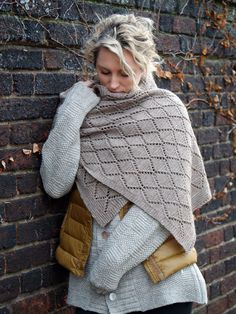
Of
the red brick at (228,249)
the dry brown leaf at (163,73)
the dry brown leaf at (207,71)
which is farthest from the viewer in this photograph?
the red brick at (228,249)

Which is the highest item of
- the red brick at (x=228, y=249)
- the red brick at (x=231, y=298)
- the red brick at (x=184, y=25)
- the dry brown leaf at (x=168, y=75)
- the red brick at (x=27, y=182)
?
the red brick at (x=184, y=25)

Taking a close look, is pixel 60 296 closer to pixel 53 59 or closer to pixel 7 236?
pixel 7 236

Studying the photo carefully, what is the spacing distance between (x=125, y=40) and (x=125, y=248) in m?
0.85

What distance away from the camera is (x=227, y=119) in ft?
14.5

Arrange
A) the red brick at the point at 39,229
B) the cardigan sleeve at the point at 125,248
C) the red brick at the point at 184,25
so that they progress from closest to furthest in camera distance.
→ the cardigan sleeve at the point at 125,248, the red brick at the point at 39,229, the red brick at the point at 184,25

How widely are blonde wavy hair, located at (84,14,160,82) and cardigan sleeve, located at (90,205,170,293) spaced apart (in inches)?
23.8

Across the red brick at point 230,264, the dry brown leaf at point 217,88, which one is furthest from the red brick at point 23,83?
the red brick at point 230,264

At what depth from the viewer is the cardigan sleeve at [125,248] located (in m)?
2.60

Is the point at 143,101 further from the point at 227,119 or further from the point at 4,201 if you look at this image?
the point at 227,119

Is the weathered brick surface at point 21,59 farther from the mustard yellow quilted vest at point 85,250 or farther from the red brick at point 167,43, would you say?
the red brick at point 167,43

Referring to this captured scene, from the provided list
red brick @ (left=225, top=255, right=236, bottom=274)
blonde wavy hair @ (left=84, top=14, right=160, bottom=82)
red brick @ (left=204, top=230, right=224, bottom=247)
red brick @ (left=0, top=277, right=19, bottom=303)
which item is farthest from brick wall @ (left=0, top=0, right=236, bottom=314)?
red brick @ (left=225, top=255, right=236, bottom=274)

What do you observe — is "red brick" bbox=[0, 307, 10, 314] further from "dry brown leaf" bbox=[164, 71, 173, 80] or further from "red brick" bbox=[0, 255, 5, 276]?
"dry brown leaf" bbox=[164, 71, 173, 80]

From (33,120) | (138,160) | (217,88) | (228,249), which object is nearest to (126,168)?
(138,160)

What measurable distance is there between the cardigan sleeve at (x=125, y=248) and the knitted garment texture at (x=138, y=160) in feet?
0.16
